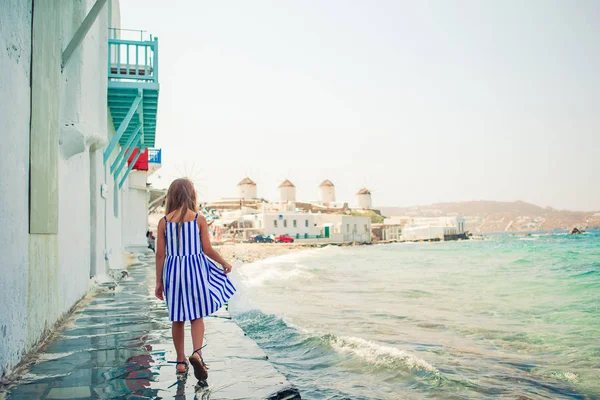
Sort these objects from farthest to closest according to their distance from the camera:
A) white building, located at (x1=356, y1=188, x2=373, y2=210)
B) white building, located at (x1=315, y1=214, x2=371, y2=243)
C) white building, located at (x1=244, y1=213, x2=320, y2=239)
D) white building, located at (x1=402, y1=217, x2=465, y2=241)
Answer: white building, located at (x1=356, y1=188, x2=373, y2=210)
white building, located at (x1=402, y1=217, x2=465, y2=241)
white building, located at (x1=315, y1=214, x2=371, y2=243)
white building, located at (x1=244, y1=213, x2=320, y2=239)

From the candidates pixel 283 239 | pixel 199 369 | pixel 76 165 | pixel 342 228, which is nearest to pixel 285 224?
pixel 283 239

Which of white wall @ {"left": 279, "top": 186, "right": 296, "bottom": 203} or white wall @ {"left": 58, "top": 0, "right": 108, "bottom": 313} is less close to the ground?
white wall @ {"left": 279, "top": 186, "right": 296, "bottom": 203}

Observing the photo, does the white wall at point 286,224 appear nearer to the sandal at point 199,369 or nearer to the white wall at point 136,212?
the white wall at point 136,212

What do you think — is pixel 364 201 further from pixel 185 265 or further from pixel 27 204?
pixel 185 265

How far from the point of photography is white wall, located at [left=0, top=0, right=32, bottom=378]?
306cm

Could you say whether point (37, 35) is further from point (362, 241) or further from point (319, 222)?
point (362, 241)

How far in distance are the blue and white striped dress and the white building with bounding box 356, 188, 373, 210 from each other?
283 ft

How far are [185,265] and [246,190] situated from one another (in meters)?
79.6

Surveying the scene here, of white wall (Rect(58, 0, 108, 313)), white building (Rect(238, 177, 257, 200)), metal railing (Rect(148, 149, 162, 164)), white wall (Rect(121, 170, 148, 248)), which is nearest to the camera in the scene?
white wall (Rect(58, 0, 108, 313))

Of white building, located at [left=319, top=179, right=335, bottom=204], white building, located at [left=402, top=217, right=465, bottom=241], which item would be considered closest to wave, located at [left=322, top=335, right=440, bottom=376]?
white building, located at [left=402, top=217, right=465, bottom=241]

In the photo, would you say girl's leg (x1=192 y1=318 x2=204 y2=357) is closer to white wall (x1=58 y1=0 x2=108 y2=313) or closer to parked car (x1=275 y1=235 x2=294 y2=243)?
→ white wall (x1=58 y1=0 x2=108 y2=313)

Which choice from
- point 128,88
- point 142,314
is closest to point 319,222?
point 128,88

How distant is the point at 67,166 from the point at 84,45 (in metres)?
1.97

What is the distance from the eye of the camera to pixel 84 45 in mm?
6699
